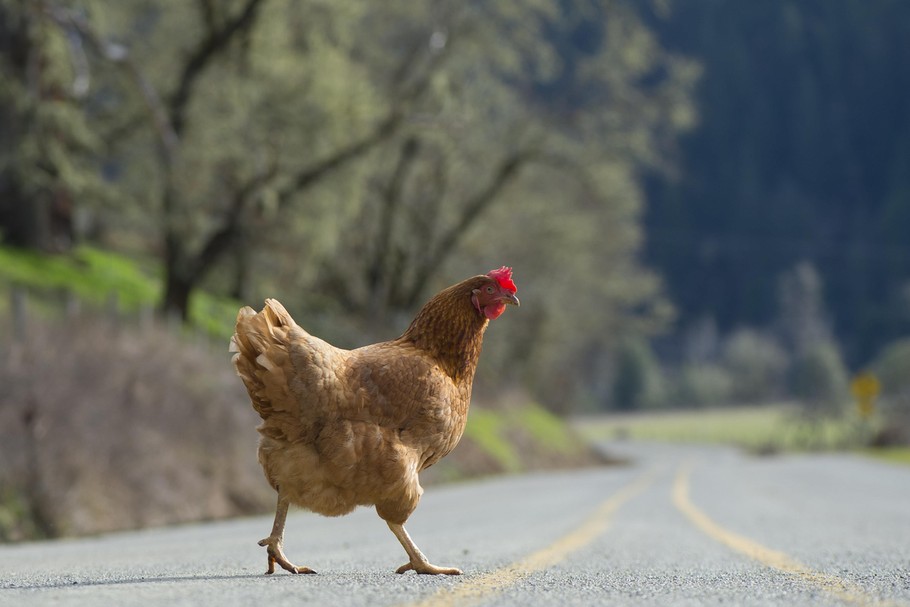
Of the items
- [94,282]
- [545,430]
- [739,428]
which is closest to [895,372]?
[739,428]

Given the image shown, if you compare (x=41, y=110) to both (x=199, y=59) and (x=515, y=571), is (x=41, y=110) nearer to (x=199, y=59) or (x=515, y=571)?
(x=199, y=59)

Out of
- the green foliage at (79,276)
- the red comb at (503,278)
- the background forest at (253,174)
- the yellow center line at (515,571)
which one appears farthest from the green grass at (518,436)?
the red comb at (503,278)

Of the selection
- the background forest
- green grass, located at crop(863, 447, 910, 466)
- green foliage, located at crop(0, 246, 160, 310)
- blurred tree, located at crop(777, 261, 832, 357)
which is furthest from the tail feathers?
blurred tree, located at crop(777, 261, 832, 357)

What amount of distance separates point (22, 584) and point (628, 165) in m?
29.6

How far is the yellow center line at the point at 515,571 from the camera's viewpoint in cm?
427

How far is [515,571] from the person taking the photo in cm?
575

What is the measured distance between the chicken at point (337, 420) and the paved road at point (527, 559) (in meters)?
0.39

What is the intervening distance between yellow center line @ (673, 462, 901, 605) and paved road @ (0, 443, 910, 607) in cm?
1

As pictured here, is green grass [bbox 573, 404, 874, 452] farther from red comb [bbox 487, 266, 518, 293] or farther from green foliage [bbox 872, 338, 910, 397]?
red comb [bbox 487, 266, 518, 293]

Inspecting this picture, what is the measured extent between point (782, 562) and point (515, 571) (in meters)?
1.80

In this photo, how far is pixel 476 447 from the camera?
30062 mm

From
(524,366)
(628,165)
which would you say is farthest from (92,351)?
(524,366)

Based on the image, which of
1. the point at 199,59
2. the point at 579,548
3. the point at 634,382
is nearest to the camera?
the point at 579,548

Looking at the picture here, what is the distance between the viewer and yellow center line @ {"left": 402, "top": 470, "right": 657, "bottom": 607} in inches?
168
